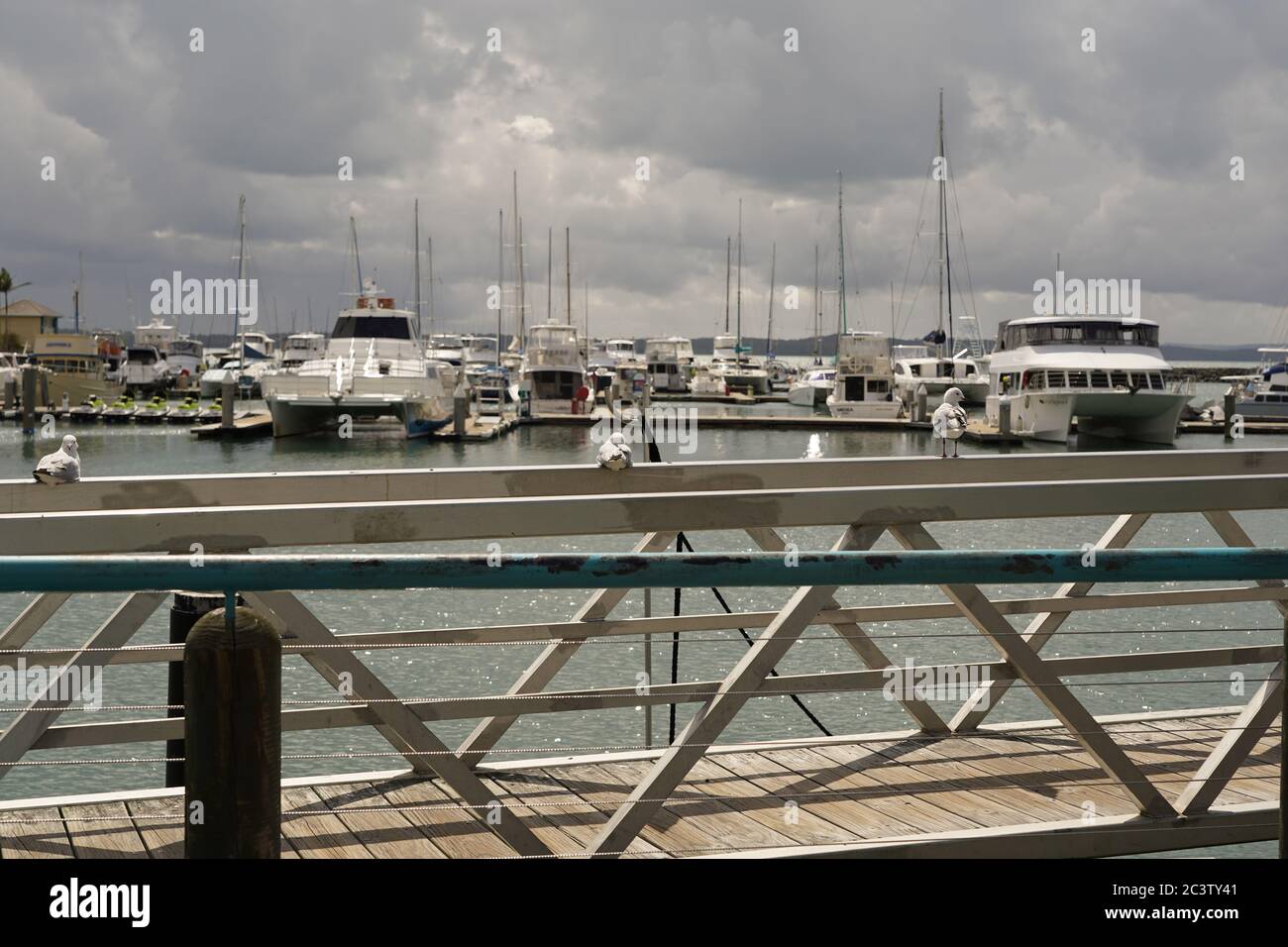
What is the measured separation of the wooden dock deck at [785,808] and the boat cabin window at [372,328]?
57.4 m

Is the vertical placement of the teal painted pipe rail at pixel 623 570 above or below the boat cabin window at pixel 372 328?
below

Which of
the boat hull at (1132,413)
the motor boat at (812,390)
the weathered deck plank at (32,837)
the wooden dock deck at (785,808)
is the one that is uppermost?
the motor boat at (812,390)

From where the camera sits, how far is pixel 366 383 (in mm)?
56781

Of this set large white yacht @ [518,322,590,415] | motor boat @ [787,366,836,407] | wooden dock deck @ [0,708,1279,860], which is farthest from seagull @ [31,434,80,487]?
motor boat @ [787,366,836,407]

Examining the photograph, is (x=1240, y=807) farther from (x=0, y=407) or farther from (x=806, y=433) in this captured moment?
(x=0, y=407)

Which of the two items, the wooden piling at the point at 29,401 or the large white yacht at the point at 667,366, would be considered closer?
the wooden piling at the point at 29,401

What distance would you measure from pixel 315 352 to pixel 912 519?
6332 centimetres

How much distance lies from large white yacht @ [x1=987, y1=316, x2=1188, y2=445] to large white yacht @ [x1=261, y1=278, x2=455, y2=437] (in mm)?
23879

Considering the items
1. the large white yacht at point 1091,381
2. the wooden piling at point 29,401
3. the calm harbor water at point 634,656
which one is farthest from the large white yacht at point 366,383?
the calm harbor water at point 634,656

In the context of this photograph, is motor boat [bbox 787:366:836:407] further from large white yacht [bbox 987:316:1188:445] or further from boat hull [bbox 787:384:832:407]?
large white yacht [bbox 987:316:1188:445]

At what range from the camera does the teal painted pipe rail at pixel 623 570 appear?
2619 mm

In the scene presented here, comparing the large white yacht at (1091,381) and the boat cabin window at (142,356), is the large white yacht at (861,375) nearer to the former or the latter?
the large white yacht at (1091,381)

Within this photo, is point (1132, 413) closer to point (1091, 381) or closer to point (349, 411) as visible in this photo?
point (1091, 381)

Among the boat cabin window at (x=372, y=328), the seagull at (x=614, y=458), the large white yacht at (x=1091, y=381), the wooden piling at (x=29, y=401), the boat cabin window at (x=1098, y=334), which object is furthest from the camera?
the boat cabin window at (x=372, y=328)
